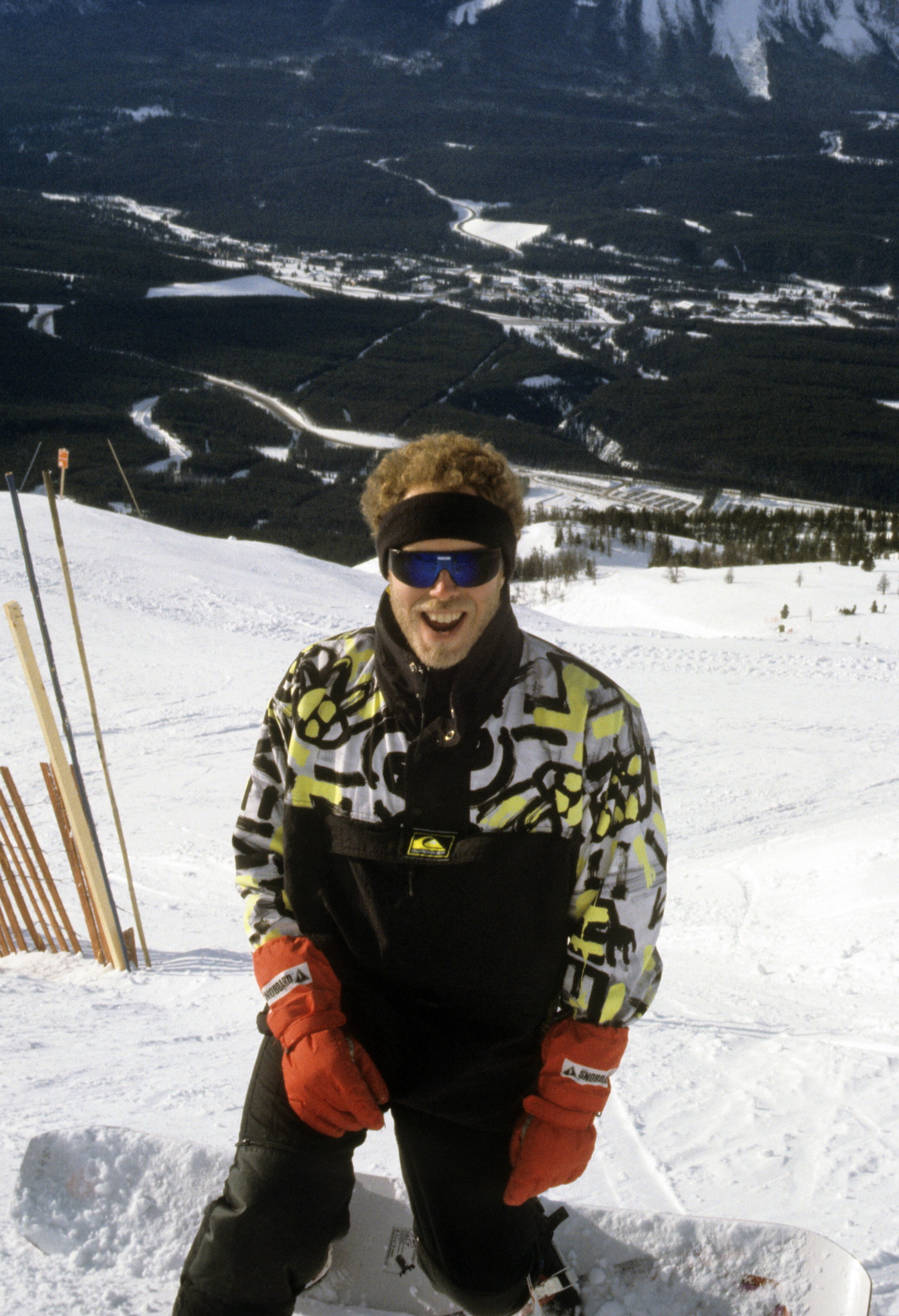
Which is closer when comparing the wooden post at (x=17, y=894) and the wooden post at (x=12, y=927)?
the wooden post at (x=17, y=894)

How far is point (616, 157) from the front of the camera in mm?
146625

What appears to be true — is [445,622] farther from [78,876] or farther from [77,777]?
[78,876]

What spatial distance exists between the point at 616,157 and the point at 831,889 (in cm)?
16112

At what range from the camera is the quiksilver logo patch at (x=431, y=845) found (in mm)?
1618

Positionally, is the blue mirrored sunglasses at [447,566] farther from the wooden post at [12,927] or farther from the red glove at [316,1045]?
the wooden post at [12,927]

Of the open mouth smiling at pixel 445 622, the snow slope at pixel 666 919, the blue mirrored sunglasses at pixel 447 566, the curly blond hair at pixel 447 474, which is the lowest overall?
the snow slope at pixel 666 919

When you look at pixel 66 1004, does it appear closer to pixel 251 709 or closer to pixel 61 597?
pixel 251 709

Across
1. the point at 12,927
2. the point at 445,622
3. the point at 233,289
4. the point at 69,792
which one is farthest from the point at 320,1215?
the point at 233,289

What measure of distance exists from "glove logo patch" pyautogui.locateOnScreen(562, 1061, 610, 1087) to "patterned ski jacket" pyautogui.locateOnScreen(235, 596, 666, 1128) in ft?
0.23

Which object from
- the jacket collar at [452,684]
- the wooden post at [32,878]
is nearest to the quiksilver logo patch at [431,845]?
the jacket collar at [452,684]

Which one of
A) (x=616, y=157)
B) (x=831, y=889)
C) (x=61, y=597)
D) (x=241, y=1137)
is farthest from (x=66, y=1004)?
(x=616, y=157)

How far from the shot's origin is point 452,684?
1654 millimetres

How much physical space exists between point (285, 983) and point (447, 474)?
882 mm

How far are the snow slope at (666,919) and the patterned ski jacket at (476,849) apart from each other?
0.68 meters
